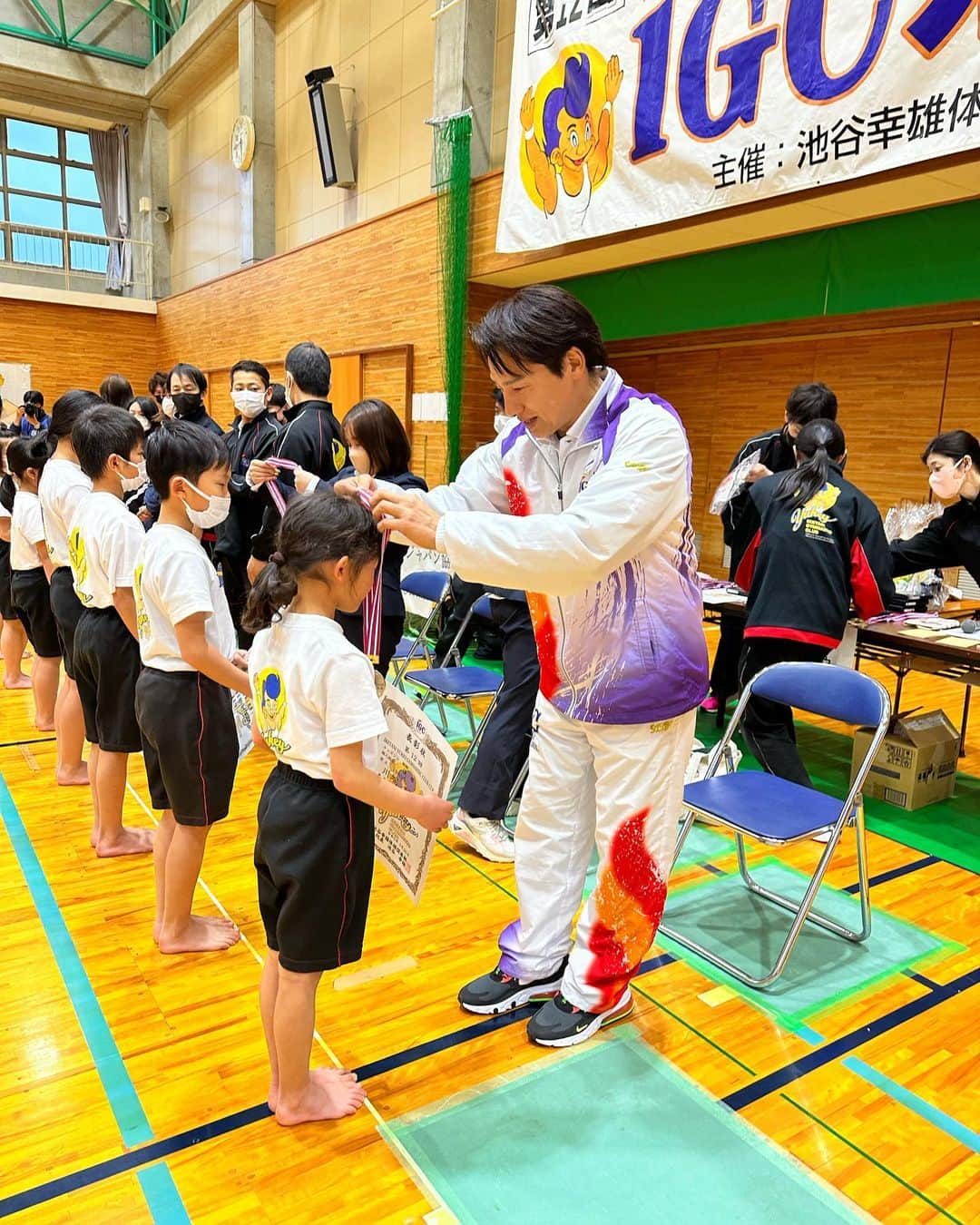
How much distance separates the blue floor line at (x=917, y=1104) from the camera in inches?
69.9

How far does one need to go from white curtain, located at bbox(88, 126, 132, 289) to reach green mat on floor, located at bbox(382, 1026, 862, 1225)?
15.5 metres

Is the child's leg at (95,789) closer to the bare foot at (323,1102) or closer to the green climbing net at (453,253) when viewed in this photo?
the bare foot at (323,1102)

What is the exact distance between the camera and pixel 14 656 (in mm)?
4938

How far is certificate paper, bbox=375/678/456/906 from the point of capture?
1603mm

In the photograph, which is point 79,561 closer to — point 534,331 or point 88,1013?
point 88,1013

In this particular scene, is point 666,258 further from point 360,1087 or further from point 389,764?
point 360,1087

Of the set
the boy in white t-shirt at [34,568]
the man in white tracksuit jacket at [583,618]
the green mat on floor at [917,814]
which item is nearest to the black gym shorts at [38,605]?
the boy in white t-shirt at [34,568]

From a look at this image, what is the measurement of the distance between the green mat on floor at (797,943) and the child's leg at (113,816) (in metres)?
1.75

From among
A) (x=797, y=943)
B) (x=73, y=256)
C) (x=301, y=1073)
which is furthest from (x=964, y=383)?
(x=73, y=256)

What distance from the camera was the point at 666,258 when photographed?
17.6 ft

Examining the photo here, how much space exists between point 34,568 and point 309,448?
1403 mm

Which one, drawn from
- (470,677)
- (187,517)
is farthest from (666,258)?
(187,517)

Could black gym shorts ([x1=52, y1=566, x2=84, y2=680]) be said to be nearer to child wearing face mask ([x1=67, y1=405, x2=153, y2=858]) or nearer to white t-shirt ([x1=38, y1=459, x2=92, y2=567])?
white t-shirt ([x1=38, y1=459, x2=92, y2=567])

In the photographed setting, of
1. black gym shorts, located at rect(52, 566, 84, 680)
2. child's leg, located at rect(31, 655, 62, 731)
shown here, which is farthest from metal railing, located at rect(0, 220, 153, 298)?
black gym shorts, located at rect(52, 566, 84, 680)
